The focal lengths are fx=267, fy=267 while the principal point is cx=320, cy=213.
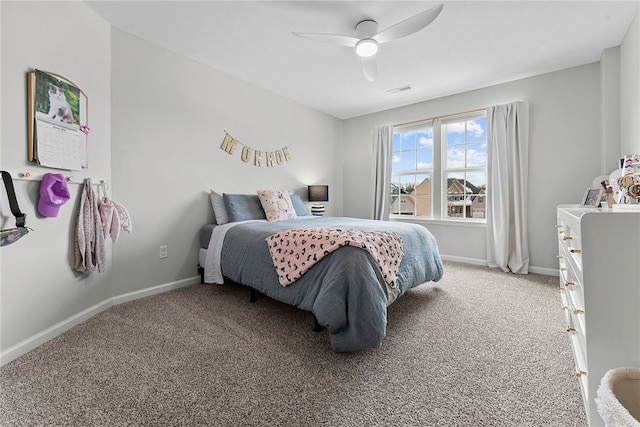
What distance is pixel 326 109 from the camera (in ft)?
14.8

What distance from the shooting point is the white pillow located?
2.93 m

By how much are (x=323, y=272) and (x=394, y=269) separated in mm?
556

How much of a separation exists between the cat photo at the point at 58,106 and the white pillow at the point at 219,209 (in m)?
1.33

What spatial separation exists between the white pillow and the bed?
0.01m

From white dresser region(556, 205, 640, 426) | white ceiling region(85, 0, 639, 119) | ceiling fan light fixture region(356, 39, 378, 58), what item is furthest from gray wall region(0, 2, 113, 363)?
white dresser region(556, 205, 640, 426)

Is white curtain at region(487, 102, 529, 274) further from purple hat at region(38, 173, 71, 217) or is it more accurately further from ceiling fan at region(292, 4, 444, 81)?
purple hat at region(38, 173, 71, 217)

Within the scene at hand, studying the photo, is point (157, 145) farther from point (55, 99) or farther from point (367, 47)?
point (367, 47)

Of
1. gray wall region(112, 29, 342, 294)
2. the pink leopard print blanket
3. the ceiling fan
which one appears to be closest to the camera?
the pink leopard print blanket

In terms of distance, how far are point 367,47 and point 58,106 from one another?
2305 millimetres

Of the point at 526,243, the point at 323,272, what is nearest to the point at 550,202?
the point at 526,243

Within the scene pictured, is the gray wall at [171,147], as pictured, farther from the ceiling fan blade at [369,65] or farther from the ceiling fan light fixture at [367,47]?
the ceiling fan light fixture at [367,47]

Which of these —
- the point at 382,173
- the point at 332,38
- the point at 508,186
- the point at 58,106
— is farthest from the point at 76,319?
the point at 508,186

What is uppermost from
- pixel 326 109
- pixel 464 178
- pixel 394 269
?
pixel 326 109

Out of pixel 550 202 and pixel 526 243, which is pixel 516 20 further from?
pixel 526 243
